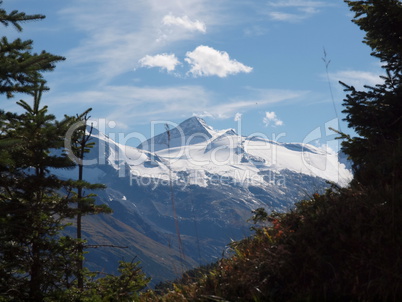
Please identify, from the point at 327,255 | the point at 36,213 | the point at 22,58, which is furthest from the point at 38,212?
the point at 327,255

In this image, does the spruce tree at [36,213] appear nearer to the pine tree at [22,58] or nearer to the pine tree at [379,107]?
the pine tree at [22,58]

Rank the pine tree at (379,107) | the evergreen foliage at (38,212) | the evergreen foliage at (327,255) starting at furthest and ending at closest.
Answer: the evergreen foliage at (38,212) → the pine tree at (379,107) → the evergreen foliage at (327,255)

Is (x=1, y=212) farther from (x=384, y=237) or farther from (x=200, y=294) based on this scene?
(x=384, y=237)

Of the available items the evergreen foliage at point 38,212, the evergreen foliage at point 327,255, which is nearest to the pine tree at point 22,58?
the evergreen foliage at point 38,212

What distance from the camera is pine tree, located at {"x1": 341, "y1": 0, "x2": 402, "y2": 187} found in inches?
332

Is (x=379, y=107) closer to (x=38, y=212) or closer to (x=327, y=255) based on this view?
(x=327, y=255)

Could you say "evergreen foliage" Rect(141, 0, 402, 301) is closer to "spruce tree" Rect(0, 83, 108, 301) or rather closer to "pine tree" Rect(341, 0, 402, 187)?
"pine tree" Rect(341, 0, 402, 187)

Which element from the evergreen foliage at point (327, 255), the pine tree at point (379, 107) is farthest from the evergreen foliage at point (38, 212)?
the pine tree at point (379, 107)

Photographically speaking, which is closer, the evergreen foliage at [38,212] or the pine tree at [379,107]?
the pine tree at [379,107]

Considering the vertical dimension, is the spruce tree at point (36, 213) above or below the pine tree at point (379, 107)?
below

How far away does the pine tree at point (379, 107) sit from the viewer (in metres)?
8.43

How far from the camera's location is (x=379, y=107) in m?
9.31

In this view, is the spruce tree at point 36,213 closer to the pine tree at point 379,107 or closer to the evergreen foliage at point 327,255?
the evergreen foliage at point 327,255

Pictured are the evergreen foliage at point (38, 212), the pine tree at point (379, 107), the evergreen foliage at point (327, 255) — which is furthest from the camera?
the evergreen foliage at point (38, 212)
